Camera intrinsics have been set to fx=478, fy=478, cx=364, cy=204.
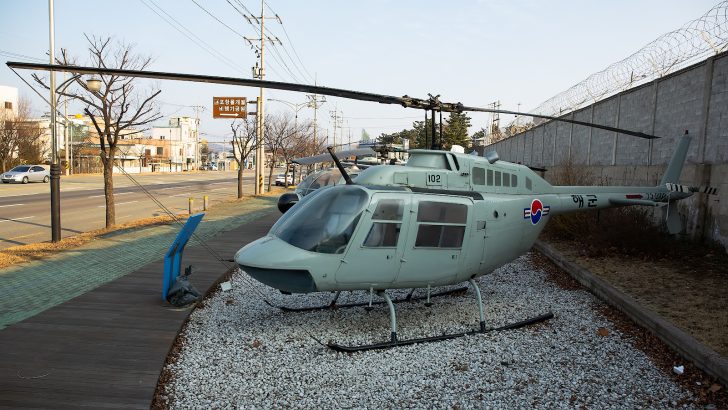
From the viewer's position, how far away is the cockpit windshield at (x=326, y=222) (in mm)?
5625

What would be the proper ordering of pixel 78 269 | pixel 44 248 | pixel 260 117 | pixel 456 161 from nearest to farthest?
pixel 456 161, pixel 78 269, pixel 44 248, pixel 260 117

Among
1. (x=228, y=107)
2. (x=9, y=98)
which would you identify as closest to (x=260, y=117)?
(x=228, y=107)

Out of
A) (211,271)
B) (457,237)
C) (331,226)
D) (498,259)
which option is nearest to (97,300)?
(211,271)

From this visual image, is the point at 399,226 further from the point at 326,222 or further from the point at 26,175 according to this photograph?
the point at 26,175

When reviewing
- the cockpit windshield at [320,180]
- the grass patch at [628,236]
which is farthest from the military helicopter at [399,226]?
the cockpit windshield at [320,180]

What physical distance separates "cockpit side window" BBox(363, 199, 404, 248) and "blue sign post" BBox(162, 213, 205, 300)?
281 cm

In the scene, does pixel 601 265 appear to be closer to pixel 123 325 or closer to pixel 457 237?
pixel 457 237

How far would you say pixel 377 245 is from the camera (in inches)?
231

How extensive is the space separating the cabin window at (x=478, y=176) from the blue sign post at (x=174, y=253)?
412 centimetres

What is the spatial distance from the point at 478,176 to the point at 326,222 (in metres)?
2.58

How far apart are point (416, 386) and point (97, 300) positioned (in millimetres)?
5072

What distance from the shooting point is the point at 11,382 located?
455cm

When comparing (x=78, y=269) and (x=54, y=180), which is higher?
(x=54, y=180)

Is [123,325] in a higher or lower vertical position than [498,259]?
lower
